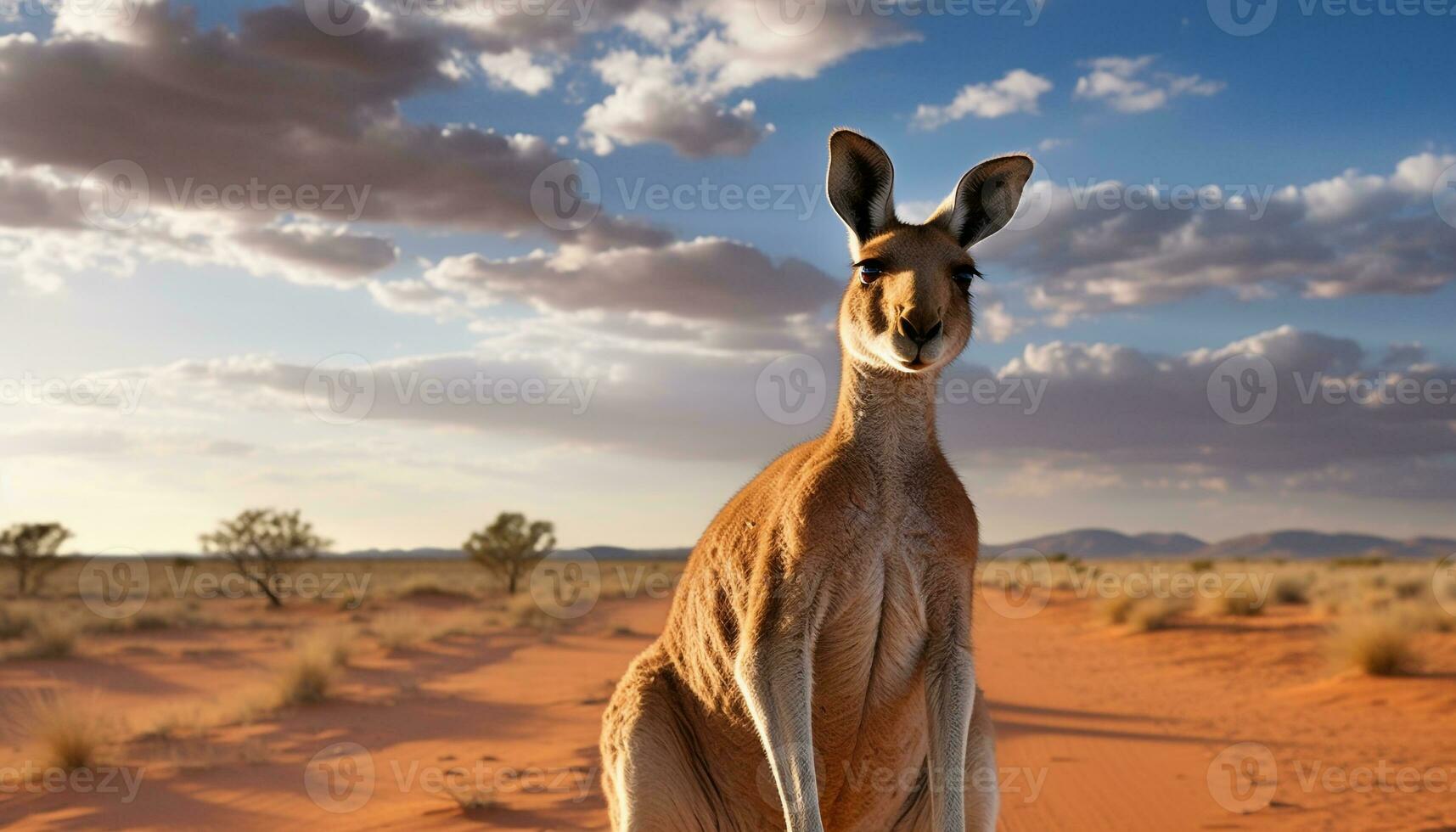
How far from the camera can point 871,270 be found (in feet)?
14.1

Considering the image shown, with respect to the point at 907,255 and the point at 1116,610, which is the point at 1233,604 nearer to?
the point at 1116,610

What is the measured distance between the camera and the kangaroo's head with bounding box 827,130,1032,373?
157 inches

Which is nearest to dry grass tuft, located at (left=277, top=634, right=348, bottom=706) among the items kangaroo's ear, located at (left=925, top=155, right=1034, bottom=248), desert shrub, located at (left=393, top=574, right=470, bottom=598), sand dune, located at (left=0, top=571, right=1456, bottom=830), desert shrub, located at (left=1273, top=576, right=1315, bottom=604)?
sand dune, located at (left=0, top=571, right=1456, bottom=830)

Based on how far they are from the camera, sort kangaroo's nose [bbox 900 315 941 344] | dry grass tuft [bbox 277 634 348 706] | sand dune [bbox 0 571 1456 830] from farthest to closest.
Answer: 1. dry grass tuft [bbox 277 634 348 706]
2. sand dune [bbox 0 571 1456 830]
3. kangaroo's nose [bbox 900 315 941 344]

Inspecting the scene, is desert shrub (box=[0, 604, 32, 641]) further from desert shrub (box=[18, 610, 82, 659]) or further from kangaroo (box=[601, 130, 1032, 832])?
kangaroo (box=[601, 130, 1032, 832])

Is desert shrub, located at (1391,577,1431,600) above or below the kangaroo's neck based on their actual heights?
below

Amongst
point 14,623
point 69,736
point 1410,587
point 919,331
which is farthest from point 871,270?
point 1410,587

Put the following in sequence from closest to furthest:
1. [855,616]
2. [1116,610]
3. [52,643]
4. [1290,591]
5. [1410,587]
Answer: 1. [855,616]
2. [52,643]
3. [1116,610]
4. [1290,591]
5. [1410,587]

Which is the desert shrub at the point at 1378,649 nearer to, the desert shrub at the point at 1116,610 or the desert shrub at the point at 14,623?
the desert shrub at the point at 1116,610

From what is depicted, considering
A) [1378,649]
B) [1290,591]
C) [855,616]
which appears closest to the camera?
[855,616]

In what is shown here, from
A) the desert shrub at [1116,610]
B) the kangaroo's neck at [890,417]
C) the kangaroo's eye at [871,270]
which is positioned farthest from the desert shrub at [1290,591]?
the kangaroo's eye at [871,270]

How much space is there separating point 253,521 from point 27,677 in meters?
16.1

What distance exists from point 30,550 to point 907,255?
46093 mm

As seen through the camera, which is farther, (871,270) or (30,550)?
(30,550)
